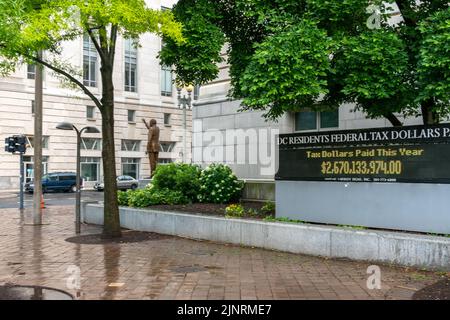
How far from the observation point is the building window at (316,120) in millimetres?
17234

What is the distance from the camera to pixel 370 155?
33.7ft

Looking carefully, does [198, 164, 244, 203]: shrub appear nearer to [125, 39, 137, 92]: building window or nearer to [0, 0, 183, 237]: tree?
[0, 0, 183, 237]: tree

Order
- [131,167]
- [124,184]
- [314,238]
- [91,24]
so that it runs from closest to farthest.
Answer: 1. [314,238]
2. [91,24]
3. [124,184]
4. [131,167]

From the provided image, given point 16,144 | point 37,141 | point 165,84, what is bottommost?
point 37,141

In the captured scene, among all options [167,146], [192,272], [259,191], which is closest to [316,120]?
[259,191]

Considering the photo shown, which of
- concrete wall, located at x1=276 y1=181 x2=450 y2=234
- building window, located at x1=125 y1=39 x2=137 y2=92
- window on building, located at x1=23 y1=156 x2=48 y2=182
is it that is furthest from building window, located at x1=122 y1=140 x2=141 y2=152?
concrete wall, located at x1=276 y1=181 x2=450 y2=234

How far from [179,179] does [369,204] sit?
8.02 meters

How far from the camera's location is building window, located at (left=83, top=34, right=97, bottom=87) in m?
48.2

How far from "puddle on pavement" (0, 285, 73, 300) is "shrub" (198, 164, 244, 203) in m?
8.97

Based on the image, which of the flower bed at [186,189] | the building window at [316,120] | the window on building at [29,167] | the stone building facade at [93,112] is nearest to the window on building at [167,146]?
the stone building facade at [93,112]

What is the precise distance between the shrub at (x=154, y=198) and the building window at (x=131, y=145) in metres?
35.9

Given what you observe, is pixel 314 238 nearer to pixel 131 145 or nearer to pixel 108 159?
pixel 108 159

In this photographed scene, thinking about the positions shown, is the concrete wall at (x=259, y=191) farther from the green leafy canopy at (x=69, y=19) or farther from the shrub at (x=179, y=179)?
the green leafy canopy at (x=69, y=19)
